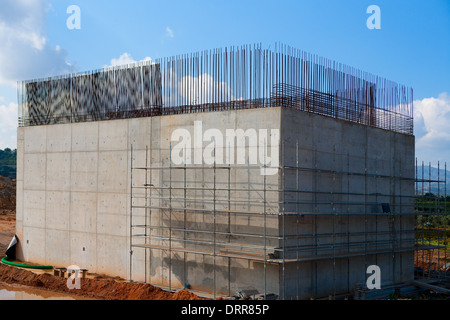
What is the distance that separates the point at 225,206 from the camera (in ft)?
44.9

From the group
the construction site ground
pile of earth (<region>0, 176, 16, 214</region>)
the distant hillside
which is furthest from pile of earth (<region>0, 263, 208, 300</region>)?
the distant hillside

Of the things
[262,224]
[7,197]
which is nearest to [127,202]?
[262,224]

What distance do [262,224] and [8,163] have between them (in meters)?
91.1

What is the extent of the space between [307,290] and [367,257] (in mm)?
3371

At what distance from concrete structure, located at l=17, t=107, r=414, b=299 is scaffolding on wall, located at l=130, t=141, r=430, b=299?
0.04m

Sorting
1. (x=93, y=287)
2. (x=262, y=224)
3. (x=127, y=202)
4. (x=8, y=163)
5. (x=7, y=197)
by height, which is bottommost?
(x=93, y=287)

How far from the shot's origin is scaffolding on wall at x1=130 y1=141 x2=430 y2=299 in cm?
1286

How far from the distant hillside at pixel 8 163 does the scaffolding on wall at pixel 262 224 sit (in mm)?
66888

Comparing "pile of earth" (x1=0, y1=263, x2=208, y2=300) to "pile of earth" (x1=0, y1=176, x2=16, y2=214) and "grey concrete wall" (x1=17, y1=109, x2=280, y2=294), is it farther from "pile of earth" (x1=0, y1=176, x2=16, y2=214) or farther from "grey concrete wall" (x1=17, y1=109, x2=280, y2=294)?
"pile of earth" (x1=0, y1=176, x2=16, y2=214)

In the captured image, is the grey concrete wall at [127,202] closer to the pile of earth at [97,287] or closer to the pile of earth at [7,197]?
the pile of earth at [97,287]

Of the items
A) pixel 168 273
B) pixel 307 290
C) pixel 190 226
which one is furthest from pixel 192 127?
pixel 307 290

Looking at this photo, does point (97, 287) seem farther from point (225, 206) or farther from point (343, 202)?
point (343, 202)

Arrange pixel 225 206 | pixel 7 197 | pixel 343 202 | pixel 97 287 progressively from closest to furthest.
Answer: pixel 225 206
pixel 97 287
pixel 343 202
pixel 7 197
